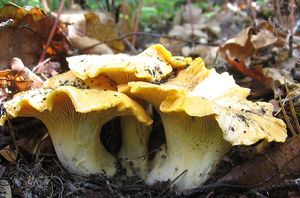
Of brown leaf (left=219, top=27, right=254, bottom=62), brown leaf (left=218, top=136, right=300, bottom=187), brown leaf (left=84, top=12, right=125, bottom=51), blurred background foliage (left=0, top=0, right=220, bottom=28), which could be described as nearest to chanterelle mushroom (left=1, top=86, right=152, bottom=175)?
brown leaf (left=218, top=136, right=300, bottom=187)

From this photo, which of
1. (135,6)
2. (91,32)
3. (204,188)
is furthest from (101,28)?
(135,6)

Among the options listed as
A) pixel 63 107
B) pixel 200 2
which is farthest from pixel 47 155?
pixel 200 2

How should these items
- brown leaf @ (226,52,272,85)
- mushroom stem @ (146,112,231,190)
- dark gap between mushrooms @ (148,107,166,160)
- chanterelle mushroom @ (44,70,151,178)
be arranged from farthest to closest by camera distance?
brown leaf @ (226,52,272,85)
dark gap between mushrooms @ (148,107,166,160)
chanterelle mushroom @ (44,70,151,178)
mushroom stem @ (146,112,231,190)

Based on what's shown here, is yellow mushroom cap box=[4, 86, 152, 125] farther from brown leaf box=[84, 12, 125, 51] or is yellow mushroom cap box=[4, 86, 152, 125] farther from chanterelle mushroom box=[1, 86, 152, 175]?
brown leaf box=[84, 12, 125, 51]

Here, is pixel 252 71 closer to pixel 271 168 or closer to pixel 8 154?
pixel 271 168

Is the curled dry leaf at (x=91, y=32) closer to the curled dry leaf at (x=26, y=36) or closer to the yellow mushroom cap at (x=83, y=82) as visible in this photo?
the curled dry leaf at (x=26, y=36)

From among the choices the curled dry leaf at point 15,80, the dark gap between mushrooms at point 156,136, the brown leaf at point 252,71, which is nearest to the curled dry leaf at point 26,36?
the curled dry leaf at point 15,80

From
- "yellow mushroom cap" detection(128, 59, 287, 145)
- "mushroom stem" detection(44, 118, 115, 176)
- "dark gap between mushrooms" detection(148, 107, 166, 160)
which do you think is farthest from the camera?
"dark gap between mushrooms" detection(148, 107, 166, 160)
